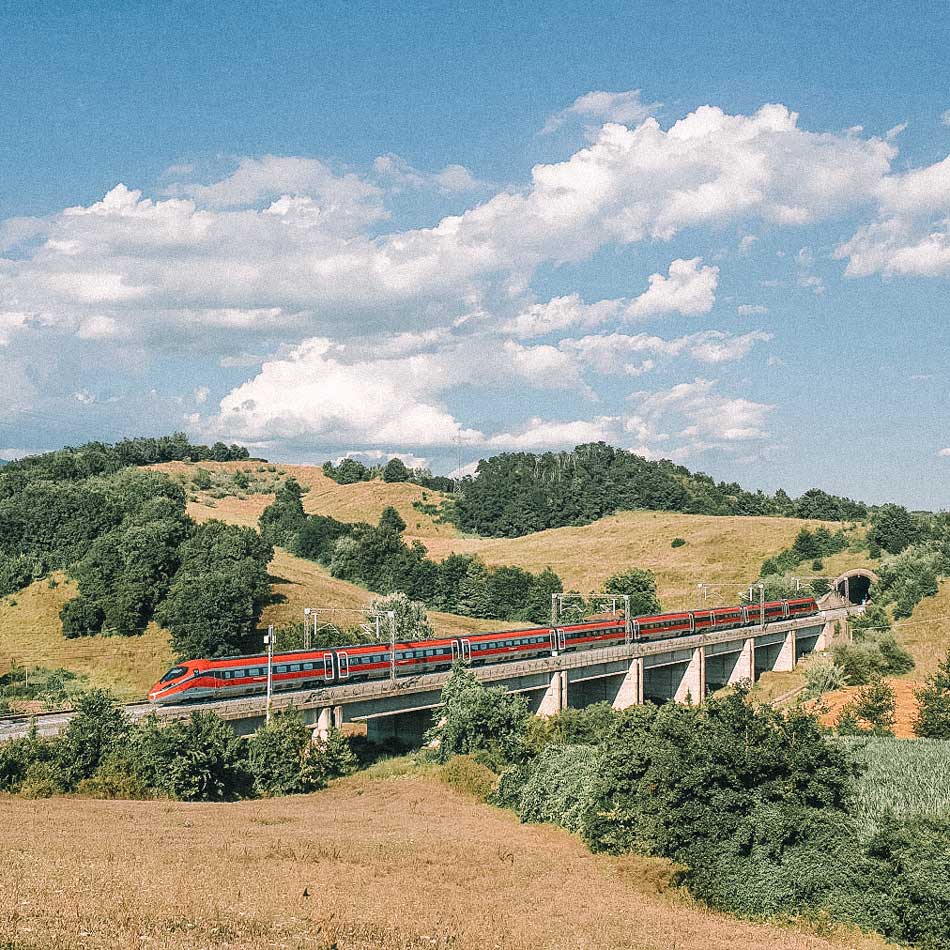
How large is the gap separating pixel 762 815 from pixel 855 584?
127016 millimetres

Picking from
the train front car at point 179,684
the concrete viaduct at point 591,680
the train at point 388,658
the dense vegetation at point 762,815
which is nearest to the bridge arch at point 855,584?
the concrete viaduct at point 591,680

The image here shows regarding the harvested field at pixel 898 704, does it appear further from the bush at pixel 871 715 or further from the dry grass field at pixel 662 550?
the dry grass field at pixel 662 550

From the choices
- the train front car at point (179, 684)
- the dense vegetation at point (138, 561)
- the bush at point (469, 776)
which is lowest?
the bush at point (469, 776)

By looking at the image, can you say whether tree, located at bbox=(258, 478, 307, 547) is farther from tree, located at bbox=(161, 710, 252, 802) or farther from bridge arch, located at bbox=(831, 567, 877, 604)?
tree, located at bbox=(161, 710, 252, 802)

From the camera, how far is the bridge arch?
13800cm

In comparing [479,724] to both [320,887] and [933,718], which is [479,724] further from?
[933,718]

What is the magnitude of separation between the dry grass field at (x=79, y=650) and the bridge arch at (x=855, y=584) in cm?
10301

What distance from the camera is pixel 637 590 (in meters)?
125

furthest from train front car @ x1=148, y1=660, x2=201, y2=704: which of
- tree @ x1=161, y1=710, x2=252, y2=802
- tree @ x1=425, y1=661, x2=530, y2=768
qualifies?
tree @ x1=425, y1=661, x2=530, y2=768

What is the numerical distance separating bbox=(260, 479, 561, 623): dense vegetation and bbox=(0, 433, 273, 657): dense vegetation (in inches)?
1166

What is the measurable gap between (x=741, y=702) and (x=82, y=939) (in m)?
28.0

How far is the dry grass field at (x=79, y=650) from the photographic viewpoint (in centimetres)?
8862

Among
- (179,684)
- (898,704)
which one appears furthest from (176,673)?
(898,704)

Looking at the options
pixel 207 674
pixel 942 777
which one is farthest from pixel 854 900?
pixel 207 674
